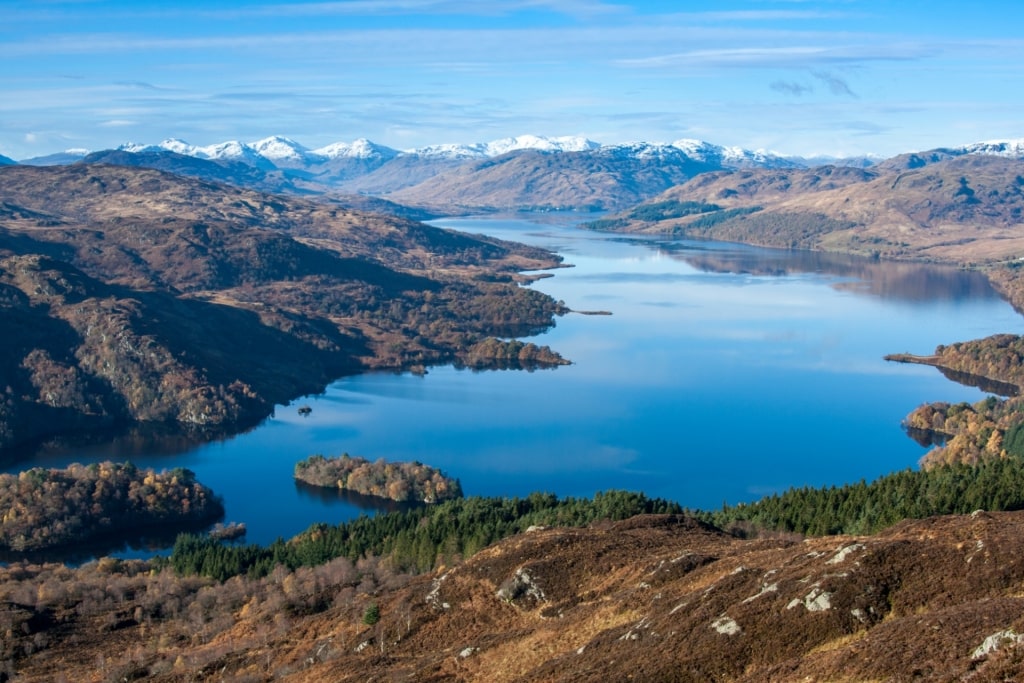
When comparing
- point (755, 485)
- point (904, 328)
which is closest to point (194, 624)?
point (755, 485)

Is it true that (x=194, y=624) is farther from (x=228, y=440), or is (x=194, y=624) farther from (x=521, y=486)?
(x=228, y=440)

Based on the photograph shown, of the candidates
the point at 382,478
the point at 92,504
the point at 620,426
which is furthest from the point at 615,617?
the point at 620,426

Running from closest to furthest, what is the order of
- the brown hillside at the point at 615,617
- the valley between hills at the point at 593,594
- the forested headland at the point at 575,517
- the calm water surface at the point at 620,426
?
the brown hillside at the point at 615,617 < the valley between hills at the point at 593,594 < the forested headland at the point at 575,517 < the calm water surface at the point at 620,426

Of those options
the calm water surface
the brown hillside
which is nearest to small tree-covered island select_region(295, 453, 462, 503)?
the calm water surface

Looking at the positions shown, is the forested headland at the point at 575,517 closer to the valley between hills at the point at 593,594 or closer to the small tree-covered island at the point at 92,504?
the valley between hills at the point at 593,594

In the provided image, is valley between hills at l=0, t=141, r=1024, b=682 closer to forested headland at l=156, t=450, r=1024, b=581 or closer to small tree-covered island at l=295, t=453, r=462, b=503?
forested headland at l=156, t=450, r=1024, b=581

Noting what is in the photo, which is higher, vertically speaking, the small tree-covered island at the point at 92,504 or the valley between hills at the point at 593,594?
the valley between hills at the point at 593,594

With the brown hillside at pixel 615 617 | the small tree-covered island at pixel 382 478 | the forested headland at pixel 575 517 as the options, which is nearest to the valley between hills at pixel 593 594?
the brown hillside at pixel 615 617
